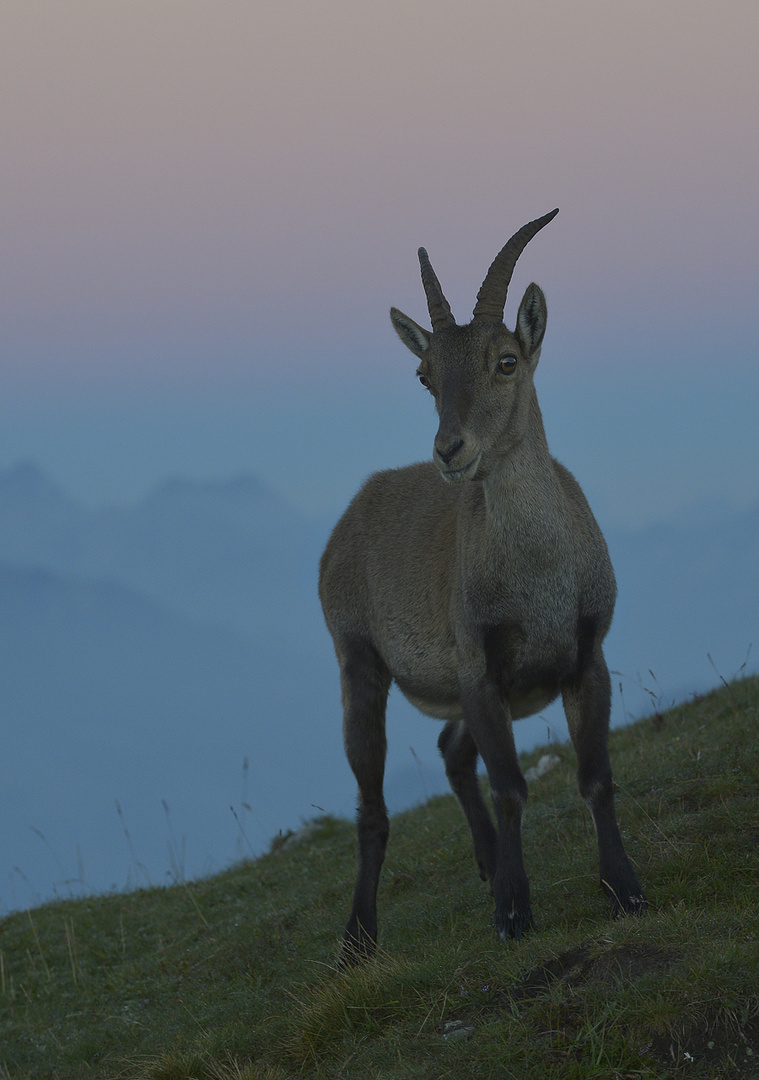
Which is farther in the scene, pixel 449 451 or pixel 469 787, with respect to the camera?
pixel 469 787

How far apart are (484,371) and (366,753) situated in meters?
3.16

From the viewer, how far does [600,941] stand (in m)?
5.59

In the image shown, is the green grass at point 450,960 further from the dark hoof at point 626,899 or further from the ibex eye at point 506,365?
the ibex eye at point 506,365

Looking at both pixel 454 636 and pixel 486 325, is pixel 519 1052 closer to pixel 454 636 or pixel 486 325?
pixel 454 636

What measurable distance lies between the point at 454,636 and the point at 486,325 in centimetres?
203

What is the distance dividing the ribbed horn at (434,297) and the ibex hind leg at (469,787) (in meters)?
3.17

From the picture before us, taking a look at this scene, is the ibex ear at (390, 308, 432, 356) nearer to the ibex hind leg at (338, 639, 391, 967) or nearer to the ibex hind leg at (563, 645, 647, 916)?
the ibex hind leg at (563, 645, 647, 916)

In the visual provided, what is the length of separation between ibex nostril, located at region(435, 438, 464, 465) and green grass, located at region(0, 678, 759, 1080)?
2.67 m

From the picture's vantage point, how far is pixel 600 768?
22.9 ft

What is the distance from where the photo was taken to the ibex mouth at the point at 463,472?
668 centimetres

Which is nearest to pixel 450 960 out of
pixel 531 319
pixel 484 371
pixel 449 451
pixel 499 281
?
pixel 449 451

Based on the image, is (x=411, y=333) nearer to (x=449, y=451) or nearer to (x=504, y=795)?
(x=449, y=451)

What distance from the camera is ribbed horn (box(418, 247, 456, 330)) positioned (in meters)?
7.52

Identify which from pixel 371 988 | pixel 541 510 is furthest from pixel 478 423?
pixel 371 988
